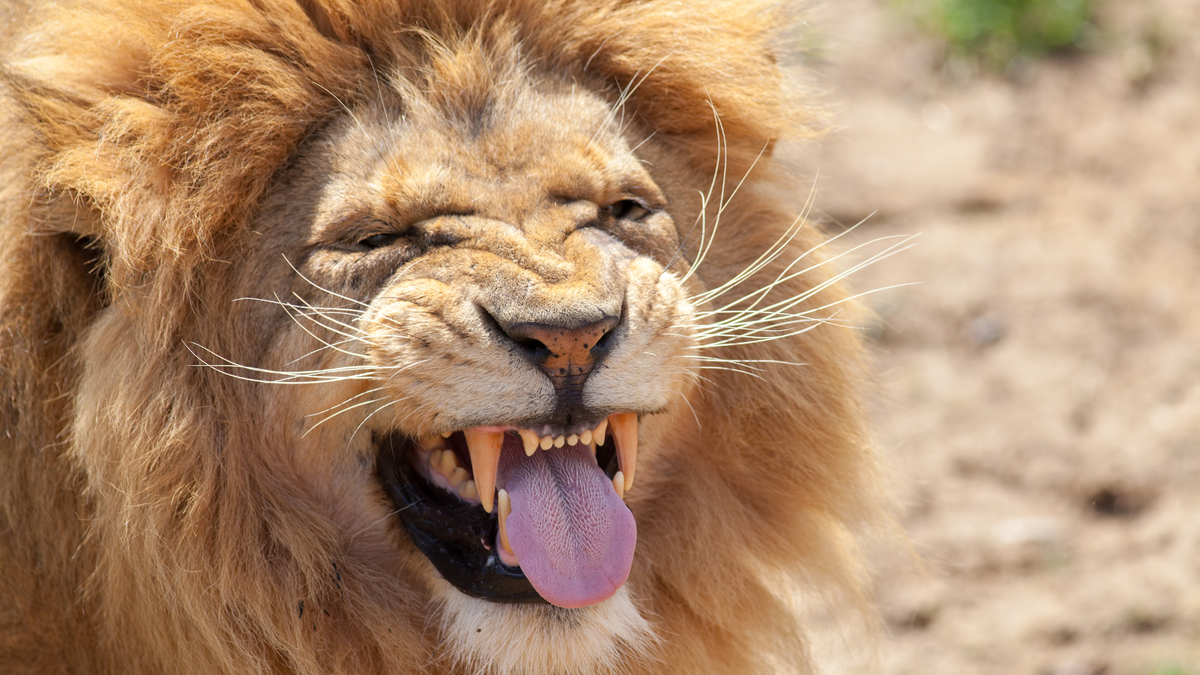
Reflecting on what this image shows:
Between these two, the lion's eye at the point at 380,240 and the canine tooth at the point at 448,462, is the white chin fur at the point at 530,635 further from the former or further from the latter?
the lion's eye at the point at 380,240

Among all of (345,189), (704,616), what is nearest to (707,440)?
(704,616)

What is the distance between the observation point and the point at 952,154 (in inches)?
219

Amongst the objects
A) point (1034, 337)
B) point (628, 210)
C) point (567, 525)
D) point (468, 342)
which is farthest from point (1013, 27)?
point (468, 342)

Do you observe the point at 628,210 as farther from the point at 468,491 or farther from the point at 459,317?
the point at 468,491

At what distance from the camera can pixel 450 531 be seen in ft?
8.22

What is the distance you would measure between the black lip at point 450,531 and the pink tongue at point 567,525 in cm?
8

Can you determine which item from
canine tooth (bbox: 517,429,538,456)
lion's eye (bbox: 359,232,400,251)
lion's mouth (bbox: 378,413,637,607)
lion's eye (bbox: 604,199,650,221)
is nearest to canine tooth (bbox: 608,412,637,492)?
lion's mouth (bbox: 378,413,637,607)

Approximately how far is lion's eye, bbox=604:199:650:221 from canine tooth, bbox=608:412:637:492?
0.43 metres

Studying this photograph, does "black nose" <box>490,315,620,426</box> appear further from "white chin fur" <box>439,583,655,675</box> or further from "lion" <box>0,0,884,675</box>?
"white chin fur" <box>439,583,655,675</box>

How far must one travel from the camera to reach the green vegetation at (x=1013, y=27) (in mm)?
5719

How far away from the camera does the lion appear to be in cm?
232

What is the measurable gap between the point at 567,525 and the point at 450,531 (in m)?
0.25

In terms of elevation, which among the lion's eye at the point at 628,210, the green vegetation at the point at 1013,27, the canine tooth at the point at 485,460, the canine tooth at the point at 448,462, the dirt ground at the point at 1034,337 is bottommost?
the dirt ground at the point at 1034,337

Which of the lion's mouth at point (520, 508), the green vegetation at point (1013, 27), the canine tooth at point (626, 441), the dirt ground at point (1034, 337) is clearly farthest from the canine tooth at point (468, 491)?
the green vegetation at point (1013, 27)
